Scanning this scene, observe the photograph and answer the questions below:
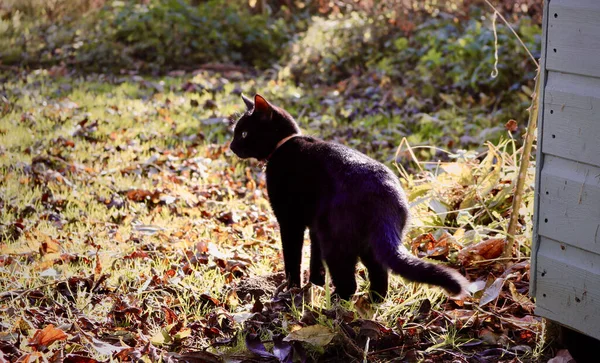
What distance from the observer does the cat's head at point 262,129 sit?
361 centimetres

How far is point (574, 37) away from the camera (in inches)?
96.1

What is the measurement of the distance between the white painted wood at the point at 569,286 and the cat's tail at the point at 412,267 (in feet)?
1.15

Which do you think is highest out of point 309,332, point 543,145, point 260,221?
point 543,145

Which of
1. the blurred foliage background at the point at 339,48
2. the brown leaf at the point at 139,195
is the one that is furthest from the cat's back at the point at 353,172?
the blurred foliage background at the point at 339,48

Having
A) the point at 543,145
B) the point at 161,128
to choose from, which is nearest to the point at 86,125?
the point at 161,128

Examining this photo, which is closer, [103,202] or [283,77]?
[103,202]

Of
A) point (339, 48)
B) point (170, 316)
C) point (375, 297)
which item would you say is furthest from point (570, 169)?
point (339, 48)

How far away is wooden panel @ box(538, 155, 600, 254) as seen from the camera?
2457 millimetres

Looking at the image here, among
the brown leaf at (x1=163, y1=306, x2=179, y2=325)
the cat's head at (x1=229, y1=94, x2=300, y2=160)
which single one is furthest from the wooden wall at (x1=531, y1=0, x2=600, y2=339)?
the brown leaf at (x1=163, y1=306, x2=179, y2=325)

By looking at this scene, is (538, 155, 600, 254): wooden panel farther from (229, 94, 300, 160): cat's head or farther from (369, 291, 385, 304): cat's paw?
(229, 94, 300, 160): cat's head

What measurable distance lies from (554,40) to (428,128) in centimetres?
370

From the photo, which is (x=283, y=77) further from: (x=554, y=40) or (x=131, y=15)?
(x=554, y=40)

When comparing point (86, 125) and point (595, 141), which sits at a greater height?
point (595, 141)

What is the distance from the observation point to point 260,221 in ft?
14.9
